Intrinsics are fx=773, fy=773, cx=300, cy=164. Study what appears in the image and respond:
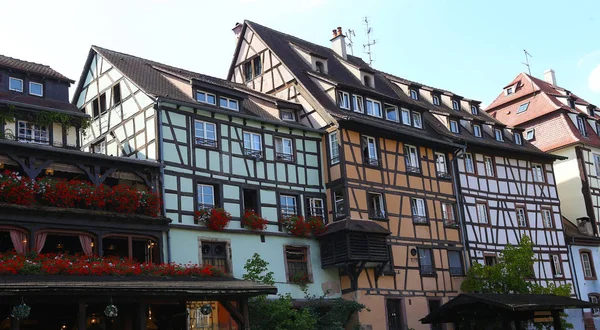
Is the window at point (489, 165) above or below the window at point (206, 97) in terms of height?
below

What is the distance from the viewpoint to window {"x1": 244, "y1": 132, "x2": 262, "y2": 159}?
28.7 metres

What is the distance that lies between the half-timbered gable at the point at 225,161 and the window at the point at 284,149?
0.04 m

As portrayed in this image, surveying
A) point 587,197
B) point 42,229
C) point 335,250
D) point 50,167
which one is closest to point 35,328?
point 42,229

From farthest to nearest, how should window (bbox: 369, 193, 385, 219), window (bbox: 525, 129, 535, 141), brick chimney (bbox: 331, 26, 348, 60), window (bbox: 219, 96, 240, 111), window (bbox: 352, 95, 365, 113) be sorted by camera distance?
window (bbox: 525, 129, 535, 141) → brick chimney (bbox: 331, 26, 348, 60) → window (bbox: 352, 95, 365, 113) → window (bbox: 369, 193, 385, 219) → window (bbox: 219, 96, 240, 111)

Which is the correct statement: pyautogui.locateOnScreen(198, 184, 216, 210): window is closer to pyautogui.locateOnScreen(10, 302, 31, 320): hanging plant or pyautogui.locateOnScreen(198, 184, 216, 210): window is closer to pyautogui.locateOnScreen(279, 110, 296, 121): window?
pyautogui.locateOnScreen(279, 110, 296, 121): window

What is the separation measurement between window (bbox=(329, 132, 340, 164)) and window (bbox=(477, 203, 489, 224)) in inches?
351

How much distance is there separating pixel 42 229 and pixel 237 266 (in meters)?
7.06

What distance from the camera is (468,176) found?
36062 mm

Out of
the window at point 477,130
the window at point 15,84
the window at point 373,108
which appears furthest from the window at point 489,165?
the window at point 15,84

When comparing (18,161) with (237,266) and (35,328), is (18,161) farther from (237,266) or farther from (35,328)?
(237,266)

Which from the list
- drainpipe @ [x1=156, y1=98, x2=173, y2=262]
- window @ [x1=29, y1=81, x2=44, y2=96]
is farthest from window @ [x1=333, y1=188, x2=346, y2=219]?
window @ [x1=29, y1=81, x2=44, y2=96]

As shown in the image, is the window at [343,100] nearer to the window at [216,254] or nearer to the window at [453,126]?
the window at [453,126]

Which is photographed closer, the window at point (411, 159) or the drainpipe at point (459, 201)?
the window at point (411, 159)

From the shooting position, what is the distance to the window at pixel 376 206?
30.8 m
